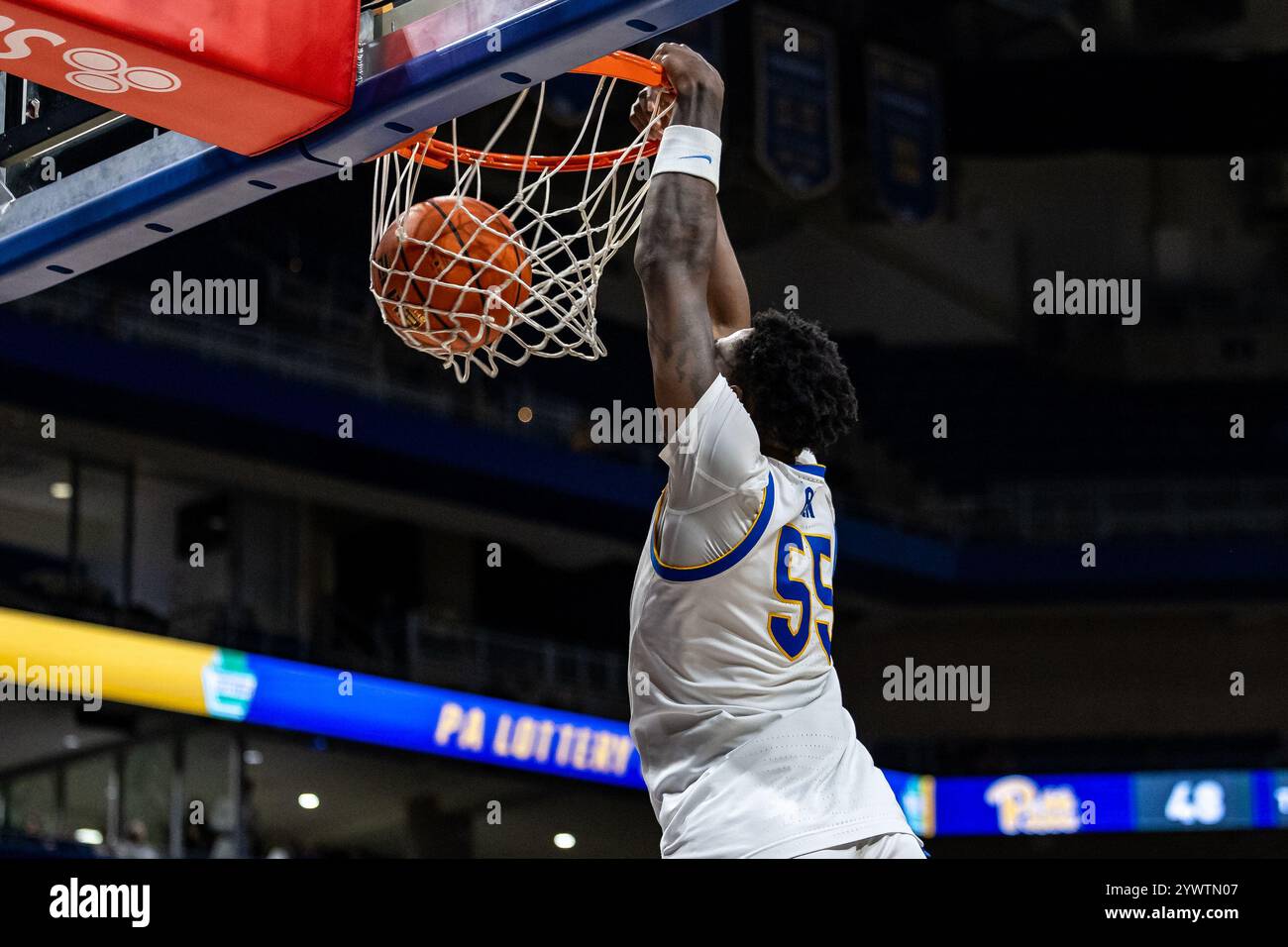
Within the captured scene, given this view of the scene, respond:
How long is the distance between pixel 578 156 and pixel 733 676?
133 cm

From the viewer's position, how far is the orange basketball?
9.73 ft

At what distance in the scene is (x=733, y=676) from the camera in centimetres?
229

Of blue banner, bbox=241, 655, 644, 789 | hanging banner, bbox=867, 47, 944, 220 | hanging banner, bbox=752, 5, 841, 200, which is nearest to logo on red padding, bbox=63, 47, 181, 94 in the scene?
blue banner, bbox=241, 655, 644, 789

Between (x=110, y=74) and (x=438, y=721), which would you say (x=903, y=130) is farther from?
(x=110, y=74)

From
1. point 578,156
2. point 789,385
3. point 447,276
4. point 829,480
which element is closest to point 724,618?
point 789,385

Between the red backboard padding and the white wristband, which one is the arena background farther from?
the white wristband

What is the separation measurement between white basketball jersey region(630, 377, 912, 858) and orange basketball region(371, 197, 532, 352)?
2.66 ft

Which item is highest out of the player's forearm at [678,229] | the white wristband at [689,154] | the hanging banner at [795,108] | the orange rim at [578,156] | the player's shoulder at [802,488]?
the hanging banner at [795,108]

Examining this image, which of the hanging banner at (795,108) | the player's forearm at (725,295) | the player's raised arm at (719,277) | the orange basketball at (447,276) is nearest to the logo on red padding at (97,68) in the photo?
the orange basketball at (447,276)

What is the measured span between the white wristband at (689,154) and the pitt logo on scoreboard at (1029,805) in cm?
1056

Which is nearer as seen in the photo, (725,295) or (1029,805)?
(725,295)

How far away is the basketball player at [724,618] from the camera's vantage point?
224 centimetres

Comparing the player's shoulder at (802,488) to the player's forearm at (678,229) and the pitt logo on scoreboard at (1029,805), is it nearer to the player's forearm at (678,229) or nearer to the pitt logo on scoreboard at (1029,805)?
the player's forearm at (678,229)
